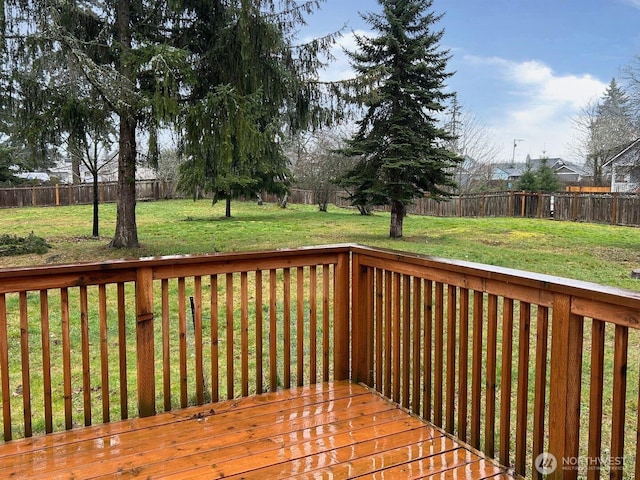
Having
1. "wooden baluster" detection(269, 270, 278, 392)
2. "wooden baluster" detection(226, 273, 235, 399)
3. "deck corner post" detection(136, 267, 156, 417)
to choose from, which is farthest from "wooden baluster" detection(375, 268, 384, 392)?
"deck corner post" detection(136, 267, 156, 417)

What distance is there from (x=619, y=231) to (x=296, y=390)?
13727 millimetres

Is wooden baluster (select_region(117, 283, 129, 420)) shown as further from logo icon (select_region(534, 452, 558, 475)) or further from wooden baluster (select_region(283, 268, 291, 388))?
logo icon (select_region(534, 452, 558, 475))

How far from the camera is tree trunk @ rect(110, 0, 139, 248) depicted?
7.80 metres

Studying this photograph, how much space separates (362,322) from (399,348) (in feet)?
1.23

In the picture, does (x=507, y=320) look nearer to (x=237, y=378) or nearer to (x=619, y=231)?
(x=237, y=378)

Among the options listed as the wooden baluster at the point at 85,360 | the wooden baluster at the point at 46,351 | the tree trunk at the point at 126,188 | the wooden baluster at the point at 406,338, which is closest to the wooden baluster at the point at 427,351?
the wooden baluster at the point at 406,338

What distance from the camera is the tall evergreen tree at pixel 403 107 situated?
1090 centimetres

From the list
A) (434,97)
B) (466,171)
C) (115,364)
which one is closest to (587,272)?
(434,97)

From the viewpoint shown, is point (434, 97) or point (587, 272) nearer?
point (587, 272)

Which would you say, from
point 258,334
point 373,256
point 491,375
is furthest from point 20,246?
point 491,375

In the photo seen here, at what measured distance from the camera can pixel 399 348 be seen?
2.64 metres

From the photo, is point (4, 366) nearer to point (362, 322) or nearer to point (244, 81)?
point (362, 322)

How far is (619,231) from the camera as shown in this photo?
13648 mm

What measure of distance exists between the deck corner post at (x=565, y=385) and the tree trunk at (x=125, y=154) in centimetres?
716
